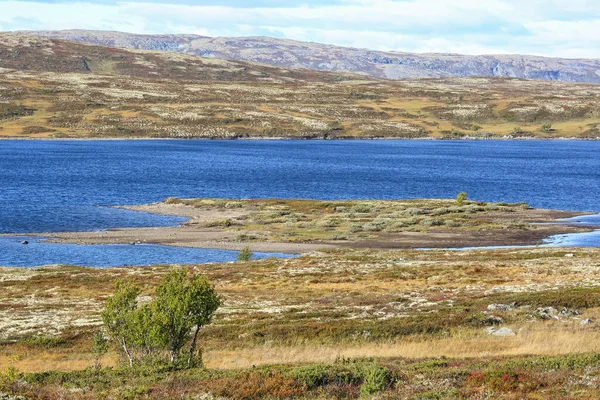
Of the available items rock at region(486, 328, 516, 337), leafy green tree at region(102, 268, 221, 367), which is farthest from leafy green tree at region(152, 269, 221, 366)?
rock at region(486, 328, 516, 337)

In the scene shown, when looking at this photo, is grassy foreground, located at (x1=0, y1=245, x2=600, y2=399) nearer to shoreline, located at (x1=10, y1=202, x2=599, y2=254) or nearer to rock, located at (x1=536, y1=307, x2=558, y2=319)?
rock, located at (x1=536, y1=307, x2=558, y2=319)

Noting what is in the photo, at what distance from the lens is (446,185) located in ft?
478

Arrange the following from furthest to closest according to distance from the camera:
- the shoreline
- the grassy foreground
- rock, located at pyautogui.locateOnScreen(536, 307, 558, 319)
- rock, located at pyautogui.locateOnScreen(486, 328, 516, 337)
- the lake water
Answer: the lake water < the shoreline < rock, located at pyautogui.locateOnScreen(536, 307, 558, 319) < rock, located at pyautogui.locateOnScreen(486, 328, 516, 337) < the grassy foreground

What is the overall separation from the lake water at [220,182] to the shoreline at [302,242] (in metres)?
5.21

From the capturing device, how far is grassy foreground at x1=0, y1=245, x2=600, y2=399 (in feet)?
63.5

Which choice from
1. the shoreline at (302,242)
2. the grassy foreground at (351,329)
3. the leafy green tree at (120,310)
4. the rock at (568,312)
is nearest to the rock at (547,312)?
the grassy foreground at (351,329)

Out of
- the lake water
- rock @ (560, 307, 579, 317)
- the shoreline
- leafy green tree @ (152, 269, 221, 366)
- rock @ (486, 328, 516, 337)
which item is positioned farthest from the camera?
the lake water

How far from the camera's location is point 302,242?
82812 millimetres

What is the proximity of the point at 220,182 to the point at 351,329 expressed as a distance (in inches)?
4439

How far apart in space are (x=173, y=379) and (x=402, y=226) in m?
73.2

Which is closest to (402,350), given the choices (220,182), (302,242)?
(302,242)

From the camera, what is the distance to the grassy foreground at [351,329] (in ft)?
63.5

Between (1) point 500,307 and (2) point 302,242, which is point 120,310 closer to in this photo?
(1) point 500,307

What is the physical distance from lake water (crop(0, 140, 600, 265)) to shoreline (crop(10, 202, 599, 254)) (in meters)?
5.21
